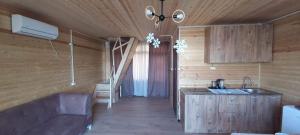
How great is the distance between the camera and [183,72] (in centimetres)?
388

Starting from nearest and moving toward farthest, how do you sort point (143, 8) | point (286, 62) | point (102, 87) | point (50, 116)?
point (143, 8) → point (286, 62) → point (50, 116) → point (102, 87)

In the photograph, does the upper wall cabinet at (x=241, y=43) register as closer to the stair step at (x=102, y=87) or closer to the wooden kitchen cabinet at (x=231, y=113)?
the wooden kitchen cabinet at (x=231, y=113)

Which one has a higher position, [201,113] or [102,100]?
[201,113]

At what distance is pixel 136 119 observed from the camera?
423 centimetres

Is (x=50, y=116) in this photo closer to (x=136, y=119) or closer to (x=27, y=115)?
(x=27, y=115)

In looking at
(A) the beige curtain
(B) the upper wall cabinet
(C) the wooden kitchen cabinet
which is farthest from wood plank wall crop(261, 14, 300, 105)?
(A) the beige curtain

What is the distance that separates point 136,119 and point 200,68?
6.40ft

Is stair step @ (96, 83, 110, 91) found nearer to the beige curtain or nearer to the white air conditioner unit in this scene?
the beige curtain

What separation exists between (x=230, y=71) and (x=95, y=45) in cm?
414

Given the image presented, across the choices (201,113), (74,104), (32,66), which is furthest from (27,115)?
(201,113)

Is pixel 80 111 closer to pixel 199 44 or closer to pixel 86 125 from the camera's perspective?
pixel 86 125

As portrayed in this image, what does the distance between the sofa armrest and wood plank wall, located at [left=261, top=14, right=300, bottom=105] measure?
368 cm

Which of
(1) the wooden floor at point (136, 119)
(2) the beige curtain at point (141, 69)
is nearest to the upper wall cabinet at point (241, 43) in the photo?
(1) the wooden floor at point (136, 119)

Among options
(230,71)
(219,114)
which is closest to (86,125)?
(219,114)
